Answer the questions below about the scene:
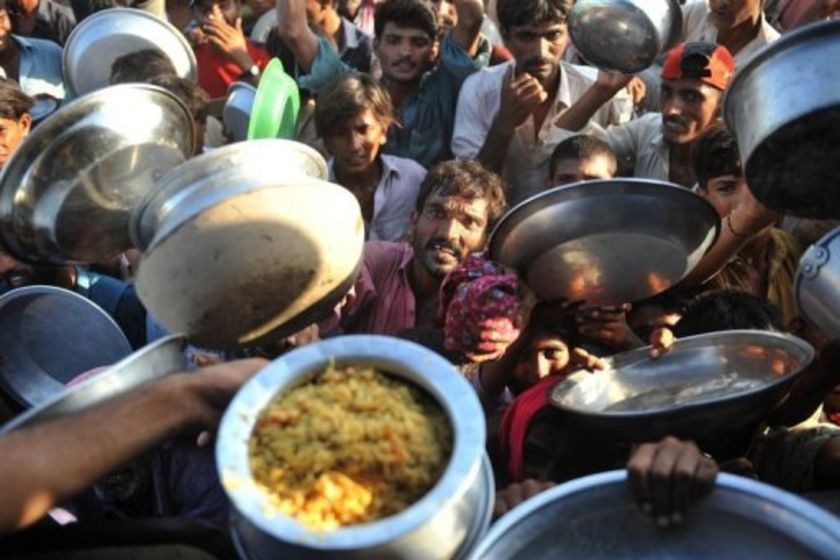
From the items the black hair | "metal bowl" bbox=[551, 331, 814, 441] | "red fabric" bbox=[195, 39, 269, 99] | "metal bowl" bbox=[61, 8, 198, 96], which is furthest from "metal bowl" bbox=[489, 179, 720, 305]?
"red fabric" bbox=[195, 39, 269, 99]

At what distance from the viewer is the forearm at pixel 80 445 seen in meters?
1.80

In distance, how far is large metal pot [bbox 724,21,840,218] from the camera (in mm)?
2248

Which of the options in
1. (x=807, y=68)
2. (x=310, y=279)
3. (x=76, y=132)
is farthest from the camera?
(x=76, y=132)

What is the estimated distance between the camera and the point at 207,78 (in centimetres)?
558

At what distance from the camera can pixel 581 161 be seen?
3822 mm

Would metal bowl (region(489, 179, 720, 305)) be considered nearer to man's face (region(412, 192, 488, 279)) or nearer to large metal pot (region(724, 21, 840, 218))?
large metal pot (region(724, 21, 840, 218))

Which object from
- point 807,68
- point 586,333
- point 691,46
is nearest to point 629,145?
point 691,46

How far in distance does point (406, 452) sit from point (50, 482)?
0.60 m

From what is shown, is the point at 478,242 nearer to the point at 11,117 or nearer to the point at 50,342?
the point at 50,342

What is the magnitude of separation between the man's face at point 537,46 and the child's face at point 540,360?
164cm

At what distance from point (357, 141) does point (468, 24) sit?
898mm

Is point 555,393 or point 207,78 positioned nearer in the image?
point 555,393

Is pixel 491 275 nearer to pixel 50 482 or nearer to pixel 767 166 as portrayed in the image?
pixel 767 166

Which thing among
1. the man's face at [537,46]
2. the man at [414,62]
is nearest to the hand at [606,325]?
A: the man's face at [537,46]
